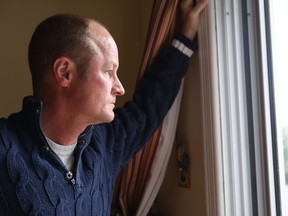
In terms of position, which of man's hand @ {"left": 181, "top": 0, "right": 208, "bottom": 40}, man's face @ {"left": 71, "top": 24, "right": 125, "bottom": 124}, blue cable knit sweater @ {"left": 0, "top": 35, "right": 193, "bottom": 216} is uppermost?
man's hand @ {"left": 181, "top": 0, "right": 208, "bottom": 40}

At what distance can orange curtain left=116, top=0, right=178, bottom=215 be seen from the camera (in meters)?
1.39

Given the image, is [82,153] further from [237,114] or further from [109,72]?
[237,114]

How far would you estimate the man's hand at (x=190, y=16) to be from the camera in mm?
1293

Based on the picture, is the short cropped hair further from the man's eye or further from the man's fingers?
the man's fingers

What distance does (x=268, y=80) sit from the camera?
1157 millimetres

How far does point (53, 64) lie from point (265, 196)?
30.6 inches

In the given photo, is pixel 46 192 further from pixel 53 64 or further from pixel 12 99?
pixel 12 99

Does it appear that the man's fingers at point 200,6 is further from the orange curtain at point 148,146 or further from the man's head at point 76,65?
the man's head at point 76,65

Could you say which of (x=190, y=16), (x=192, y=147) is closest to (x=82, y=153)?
(x=192, y=147)

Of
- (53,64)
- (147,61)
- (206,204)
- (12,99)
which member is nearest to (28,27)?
(12,99)

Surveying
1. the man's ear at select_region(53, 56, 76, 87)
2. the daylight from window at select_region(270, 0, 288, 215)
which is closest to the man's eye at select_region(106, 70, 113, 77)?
the man's ear at select_region(53, 56, 76, 87)

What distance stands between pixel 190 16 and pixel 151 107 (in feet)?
1.16

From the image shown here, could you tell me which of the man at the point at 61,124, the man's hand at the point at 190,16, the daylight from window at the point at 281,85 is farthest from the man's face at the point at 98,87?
the daylight from window at the point at 281,85

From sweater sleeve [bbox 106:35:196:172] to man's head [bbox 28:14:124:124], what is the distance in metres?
0.22
